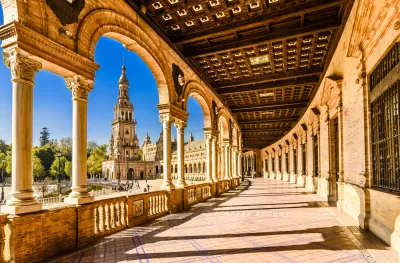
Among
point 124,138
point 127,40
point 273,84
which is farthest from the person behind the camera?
point 124,138

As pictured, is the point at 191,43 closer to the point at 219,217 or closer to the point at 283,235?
the point at 219,217

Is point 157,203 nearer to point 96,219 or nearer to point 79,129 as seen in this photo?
point 96,219

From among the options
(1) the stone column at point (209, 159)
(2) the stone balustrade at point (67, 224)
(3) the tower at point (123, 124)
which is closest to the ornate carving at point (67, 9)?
(2) the stone balustrade at point (67, 224)

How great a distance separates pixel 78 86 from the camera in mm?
6305

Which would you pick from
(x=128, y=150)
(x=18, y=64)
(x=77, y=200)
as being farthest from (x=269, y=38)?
(x=128, y=150)

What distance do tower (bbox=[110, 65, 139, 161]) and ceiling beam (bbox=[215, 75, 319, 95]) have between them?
218ft

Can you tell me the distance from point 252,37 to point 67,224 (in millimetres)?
8922

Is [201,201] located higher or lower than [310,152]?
lower

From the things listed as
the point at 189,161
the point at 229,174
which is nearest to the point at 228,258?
the point at 229,174

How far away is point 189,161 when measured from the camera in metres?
80.3

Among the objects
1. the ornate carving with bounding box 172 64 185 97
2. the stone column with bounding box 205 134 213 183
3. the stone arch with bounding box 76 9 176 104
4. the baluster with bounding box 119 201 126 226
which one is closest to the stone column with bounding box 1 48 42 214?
the stone arch with bounding box 76 9 176 104

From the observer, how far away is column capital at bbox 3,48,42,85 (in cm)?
489

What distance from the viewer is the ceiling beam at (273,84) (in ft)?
48.9

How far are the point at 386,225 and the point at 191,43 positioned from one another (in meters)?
9.20
